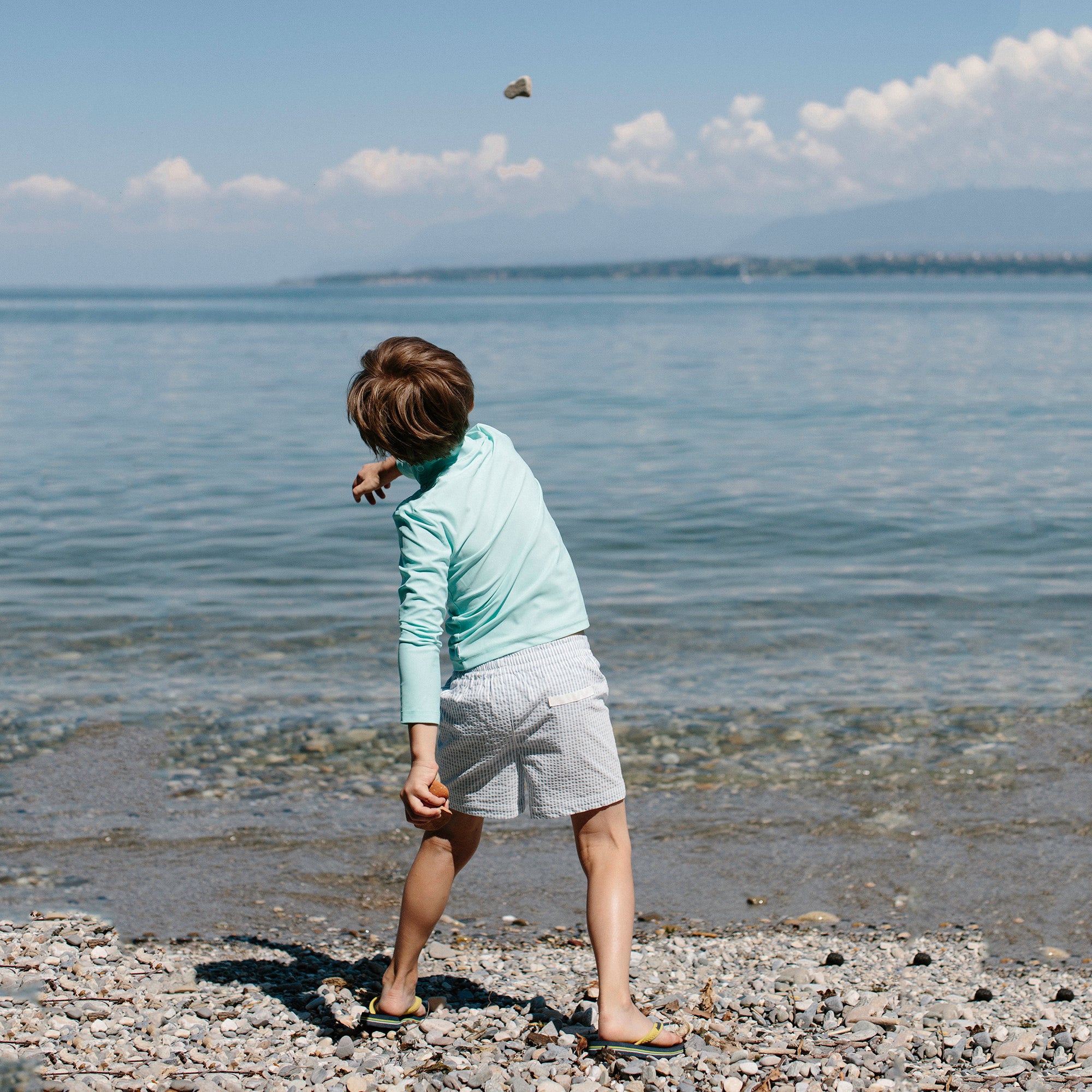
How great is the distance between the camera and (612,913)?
10.8 ft

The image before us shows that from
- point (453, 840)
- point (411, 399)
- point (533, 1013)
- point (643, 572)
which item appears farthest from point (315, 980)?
point (643, 572)

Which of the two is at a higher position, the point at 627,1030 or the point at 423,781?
the point at 423,781

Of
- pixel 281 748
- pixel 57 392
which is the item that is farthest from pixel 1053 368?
pixel 281 748

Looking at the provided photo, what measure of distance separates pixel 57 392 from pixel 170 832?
2979cm

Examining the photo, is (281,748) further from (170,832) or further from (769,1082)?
(769,1082)

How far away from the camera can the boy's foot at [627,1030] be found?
10.7 ft

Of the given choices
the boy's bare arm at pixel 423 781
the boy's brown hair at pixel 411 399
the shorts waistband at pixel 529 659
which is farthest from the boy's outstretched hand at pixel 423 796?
the boy's brown hair at pixel 411 399

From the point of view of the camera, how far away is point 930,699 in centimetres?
757

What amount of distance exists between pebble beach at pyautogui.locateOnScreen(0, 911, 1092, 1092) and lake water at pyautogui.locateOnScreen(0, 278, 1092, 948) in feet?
6.05

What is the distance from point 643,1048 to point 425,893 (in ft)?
2.52

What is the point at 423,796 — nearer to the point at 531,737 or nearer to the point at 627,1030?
the point at 531,737

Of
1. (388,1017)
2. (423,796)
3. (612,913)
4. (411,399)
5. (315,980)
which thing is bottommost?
(315,980)

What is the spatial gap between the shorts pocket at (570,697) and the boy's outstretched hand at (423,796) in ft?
1.19

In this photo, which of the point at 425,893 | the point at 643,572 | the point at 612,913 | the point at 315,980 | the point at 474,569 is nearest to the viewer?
the point at 474,569
